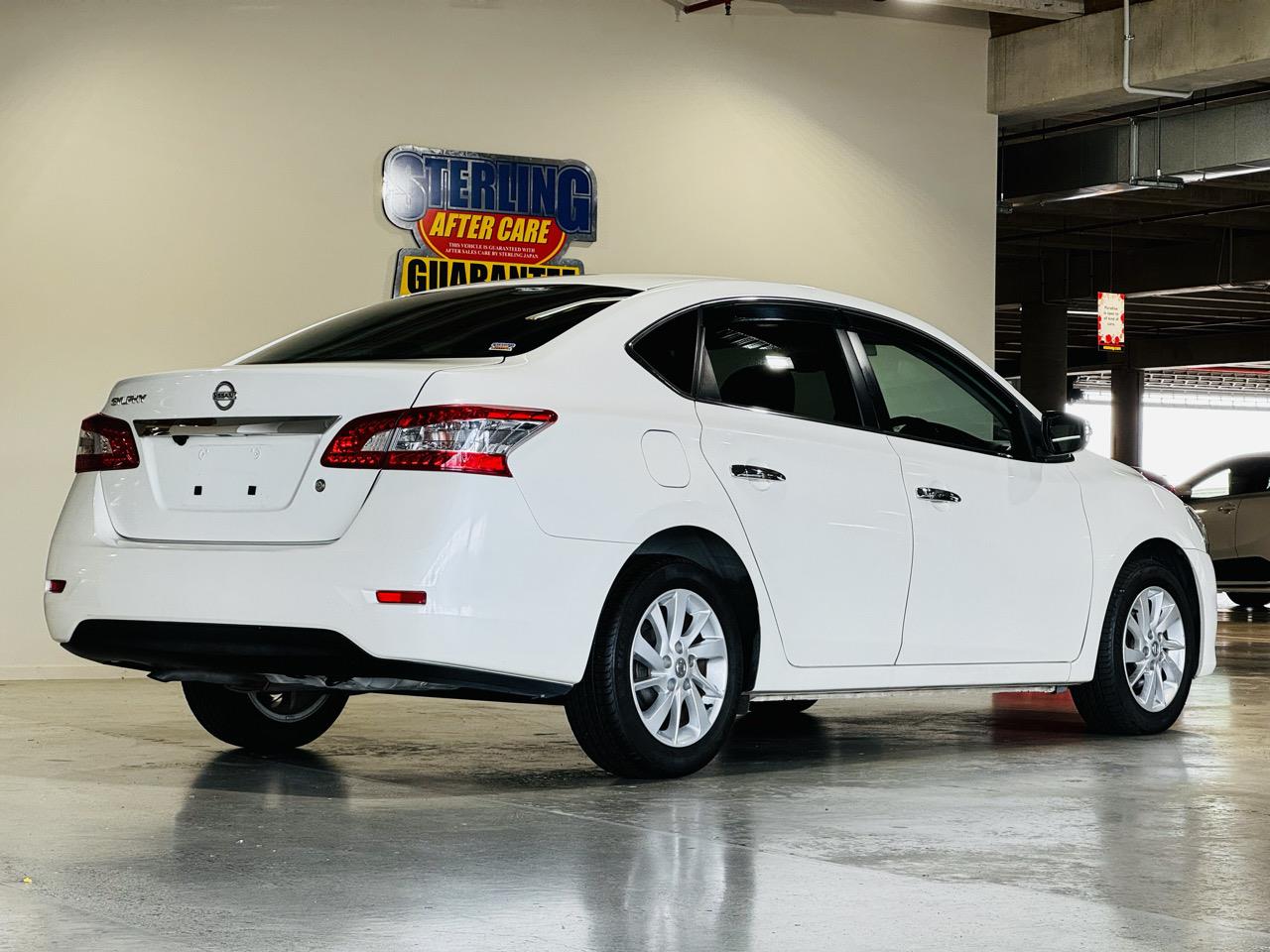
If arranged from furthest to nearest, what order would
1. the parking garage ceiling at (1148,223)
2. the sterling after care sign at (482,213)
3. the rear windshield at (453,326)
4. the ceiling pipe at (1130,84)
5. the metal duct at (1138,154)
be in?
the parking garage ceiling at (1148,223), the metal duct at (1138,154), the ceiling pipe at (1130,84), the sterling after care sign at (482,213), the rear windshield at (453,326)

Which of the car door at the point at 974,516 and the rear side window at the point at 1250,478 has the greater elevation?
the rear side window at the point at 1250,478

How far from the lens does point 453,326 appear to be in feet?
19.3

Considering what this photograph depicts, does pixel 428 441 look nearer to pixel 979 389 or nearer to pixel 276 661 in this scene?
pixel 276 661

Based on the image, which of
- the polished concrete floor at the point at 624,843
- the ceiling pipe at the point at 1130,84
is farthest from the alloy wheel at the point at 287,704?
the ceiling pipe at the point at 1130,84

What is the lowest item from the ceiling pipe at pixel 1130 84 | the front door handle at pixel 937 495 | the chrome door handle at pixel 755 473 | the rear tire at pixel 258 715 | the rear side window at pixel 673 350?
the rear tire at pixel 258 715

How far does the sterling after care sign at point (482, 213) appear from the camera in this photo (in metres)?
10.8

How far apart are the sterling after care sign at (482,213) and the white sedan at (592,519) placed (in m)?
4.37

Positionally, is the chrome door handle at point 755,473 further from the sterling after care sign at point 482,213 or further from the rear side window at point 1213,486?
the rear side window at point 1213,486

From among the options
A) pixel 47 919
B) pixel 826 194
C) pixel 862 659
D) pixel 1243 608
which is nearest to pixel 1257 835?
pixel 862 659

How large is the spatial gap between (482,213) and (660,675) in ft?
19.3

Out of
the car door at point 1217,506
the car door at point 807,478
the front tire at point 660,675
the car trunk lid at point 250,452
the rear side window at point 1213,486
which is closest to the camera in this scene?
the car trunk lid at point 250,452

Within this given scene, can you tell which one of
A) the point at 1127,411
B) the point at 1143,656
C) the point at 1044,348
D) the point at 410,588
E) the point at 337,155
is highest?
the point at 1044,348

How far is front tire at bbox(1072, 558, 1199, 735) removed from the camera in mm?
7145

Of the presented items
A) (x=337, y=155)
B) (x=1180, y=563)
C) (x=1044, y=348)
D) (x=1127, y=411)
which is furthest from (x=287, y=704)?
(x=1127, y=411)
